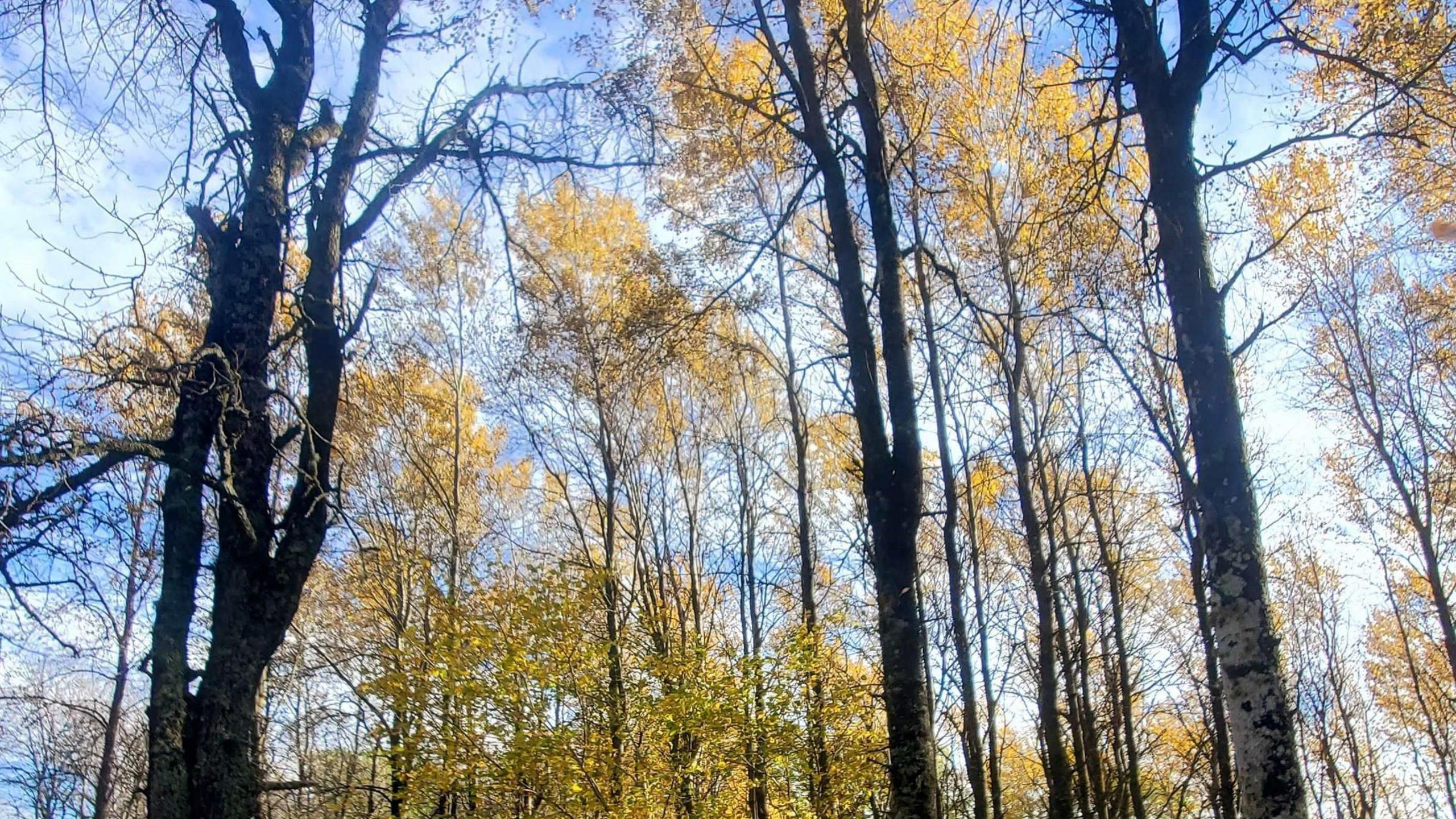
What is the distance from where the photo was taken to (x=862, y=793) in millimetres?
8641

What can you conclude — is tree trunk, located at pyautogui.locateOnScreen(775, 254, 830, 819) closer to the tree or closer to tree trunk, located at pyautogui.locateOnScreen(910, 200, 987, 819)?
tree trunk, located at pyautogui.locateOnScreen(910, 200, 987, 819)

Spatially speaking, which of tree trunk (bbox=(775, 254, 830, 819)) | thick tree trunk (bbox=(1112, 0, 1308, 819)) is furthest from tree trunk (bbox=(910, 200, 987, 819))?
thick tree trunk (bbox=(1112, 0, 1308, 819))

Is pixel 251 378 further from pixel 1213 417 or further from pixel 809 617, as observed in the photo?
pixel 809 617

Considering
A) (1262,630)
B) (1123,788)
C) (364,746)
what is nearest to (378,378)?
(364,746)

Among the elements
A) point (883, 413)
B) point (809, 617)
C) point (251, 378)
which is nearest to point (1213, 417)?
point (883, 413)

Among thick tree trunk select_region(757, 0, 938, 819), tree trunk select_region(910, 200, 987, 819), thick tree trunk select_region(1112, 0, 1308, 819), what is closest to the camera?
thick tree trunk select_region(1112, 0, 1308, 819)

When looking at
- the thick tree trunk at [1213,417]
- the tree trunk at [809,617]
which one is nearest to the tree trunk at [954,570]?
the tree trunk at [809,617]

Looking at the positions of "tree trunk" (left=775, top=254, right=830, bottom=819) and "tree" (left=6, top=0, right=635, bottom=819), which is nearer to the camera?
"tree" (left=6, top=0, right=635, bottom=819)

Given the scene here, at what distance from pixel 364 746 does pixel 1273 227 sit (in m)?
16.3

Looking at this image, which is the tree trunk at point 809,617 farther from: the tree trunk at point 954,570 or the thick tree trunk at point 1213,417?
the thick tree trunk at point 1213,417

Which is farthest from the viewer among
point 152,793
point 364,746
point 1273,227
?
point 364,746

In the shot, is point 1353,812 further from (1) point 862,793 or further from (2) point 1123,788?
(1) point 862,793

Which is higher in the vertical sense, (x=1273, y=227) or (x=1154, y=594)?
(x=1273, y=227)

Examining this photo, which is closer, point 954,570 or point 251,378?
point 251,378
